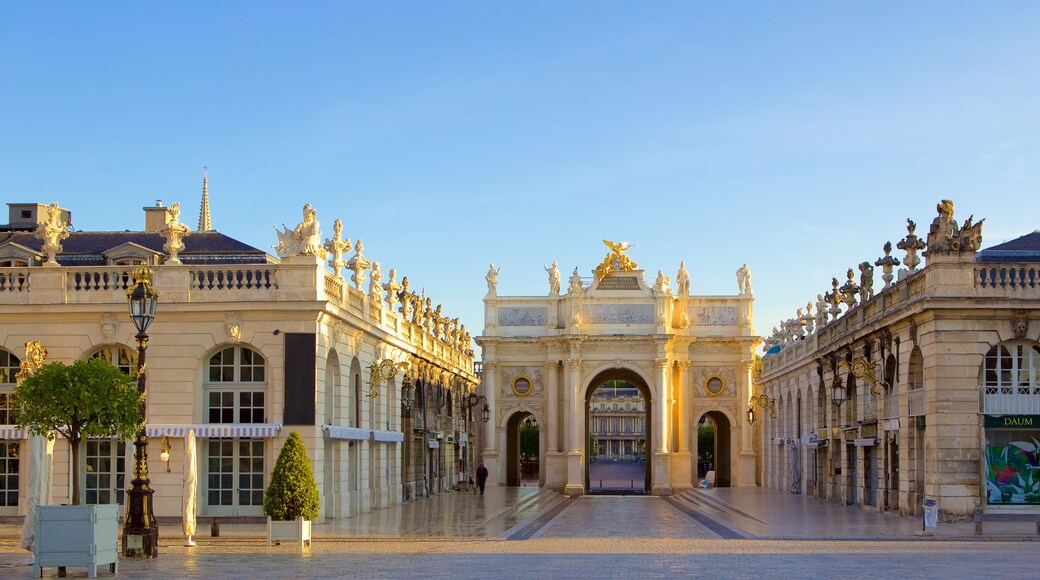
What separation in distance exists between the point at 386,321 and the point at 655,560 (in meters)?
24.7

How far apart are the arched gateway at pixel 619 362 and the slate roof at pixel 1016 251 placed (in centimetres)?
3176

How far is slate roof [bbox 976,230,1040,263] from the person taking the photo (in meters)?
39.4

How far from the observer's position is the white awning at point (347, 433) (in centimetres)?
3704

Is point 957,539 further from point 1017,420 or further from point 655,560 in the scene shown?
point 655,560

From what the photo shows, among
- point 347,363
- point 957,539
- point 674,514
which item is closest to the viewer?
point 957,539

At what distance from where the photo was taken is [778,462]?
6750 centimetres

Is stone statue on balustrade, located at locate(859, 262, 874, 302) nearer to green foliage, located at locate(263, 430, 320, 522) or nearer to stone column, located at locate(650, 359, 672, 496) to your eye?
green foliage, located at locate(263, 430, 320, 522)

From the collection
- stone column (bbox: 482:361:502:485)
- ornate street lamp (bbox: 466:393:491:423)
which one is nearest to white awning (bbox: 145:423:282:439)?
ornate street lamp (bbox: 466:393:491:423)

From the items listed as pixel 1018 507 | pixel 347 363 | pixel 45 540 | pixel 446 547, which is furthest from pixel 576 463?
pixel 45 540

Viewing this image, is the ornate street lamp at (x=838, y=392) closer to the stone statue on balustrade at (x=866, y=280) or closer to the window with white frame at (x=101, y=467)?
the stone statue on balustrade at (x=866, y=280)

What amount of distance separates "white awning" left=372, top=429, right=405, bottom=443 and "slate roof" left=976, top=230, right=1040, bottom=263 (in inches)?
773

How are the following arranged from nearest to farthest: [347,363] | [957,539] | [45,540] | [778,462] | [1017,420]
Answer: [45,540] → [957,539] → [1017,420] → [347,363] → [778,462]

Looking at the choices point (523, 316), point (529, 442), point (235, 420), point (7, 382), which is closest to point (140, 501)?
point (235, 420)

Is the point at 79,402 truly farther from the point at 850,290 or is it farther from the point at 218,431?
the point at 850,290
